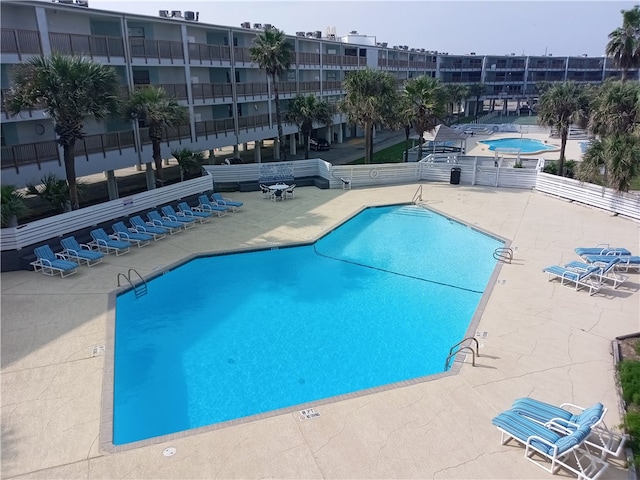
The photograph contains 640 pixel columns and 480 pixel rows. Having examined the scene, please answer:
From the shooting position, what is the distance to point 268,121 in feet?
120

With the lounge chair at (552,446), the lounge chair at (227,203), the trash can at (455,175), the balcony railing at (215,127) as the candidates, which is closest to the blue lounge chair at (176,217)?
the lounge chair at (227,203)

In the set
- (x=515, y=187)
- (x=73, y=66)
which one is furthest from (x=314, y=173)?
(x=73, y=66)

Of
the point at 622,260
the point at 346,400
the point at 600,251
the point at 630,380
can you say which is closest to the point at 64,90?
the point at 346,400

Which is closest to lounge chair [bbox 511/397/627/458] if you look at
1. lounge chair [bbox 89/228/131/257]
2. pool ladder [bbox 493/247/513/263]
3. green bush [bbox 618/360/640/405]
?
green bush [bbox 618/360/640/405]

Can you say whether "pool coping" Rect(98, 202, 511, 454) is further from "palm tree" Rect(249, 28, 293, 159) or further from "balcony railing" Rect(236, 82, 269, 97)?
"balcony railing" Rect(236, 82, 269, 97)

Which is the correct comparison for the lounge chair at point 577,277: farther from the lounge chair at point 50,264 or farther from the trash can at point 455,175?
the lounge chair at point 50,264

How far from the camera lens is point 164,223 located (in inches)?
819

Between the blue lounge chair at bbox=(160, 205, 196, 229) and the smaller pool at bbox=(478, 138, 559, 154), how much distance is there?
35.6m

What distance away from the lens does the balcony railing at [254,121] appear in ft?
110

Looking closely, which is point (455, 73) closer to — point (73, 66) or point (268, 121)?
point (268, 121)

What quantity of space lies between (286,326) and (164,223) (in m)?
10.1

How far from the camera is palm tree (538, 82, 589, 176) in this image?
85.1ft

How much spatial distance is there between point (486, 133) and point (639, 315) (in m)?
49.8

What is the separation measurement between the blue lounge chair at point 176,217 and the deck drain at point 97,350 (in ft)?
34.2
